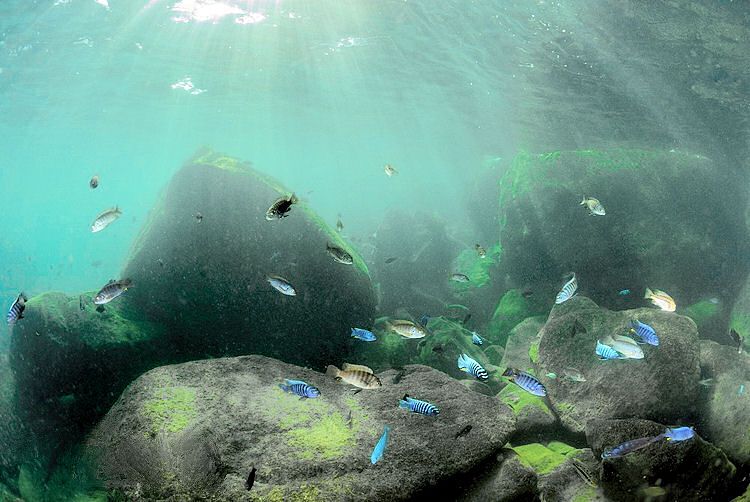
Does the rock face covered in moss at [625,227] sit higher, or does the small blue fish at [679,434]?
the small blue fish at [679,434]

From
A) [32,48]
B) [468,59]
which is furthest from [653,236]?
[32,48]

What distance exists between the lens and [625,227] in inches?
496

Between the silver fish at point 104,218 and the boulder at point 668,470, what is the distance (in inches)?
334

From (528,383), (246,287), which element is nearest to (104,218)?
(246,287)

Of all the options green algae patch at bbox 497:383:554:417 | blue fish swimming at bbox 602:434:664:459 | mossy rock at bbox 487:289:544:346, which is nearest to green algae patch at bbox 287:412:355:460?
blue fish swimming at bbox 602:434:664:459

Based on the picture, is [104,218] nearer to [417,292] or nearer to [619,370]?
[619,370]

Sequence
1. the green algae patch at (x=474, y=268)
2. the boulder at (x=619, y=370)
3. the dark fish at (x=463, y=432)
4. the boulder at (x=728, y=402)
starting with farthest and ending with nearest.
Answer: the green algae patch at (x=474, y=268) < the boulder at (x=619, y=370) < the boulder at (x=728, y=402) < the dark fish at (x=463, y=432)

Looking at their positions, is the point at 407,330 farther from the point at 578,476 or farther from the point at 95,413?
the point at 95,413

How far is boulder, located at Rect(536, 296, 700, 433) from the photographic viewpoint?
235 inches

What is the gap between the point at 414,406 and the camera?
435 cm

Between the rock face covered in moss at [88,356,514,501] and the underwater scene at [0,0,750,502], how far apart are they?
0.03 meters

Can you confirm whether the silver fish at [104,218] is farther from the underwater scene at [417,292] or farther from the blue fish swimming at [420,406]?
the blue fish swimming at [420,406]

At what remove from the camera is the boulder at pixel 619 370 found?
5973 millimetres

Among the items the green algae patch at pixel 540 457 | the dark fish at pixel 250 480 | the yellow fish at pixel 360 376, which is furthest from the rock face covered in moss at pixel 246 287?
the dark fish at pixel 250 480
